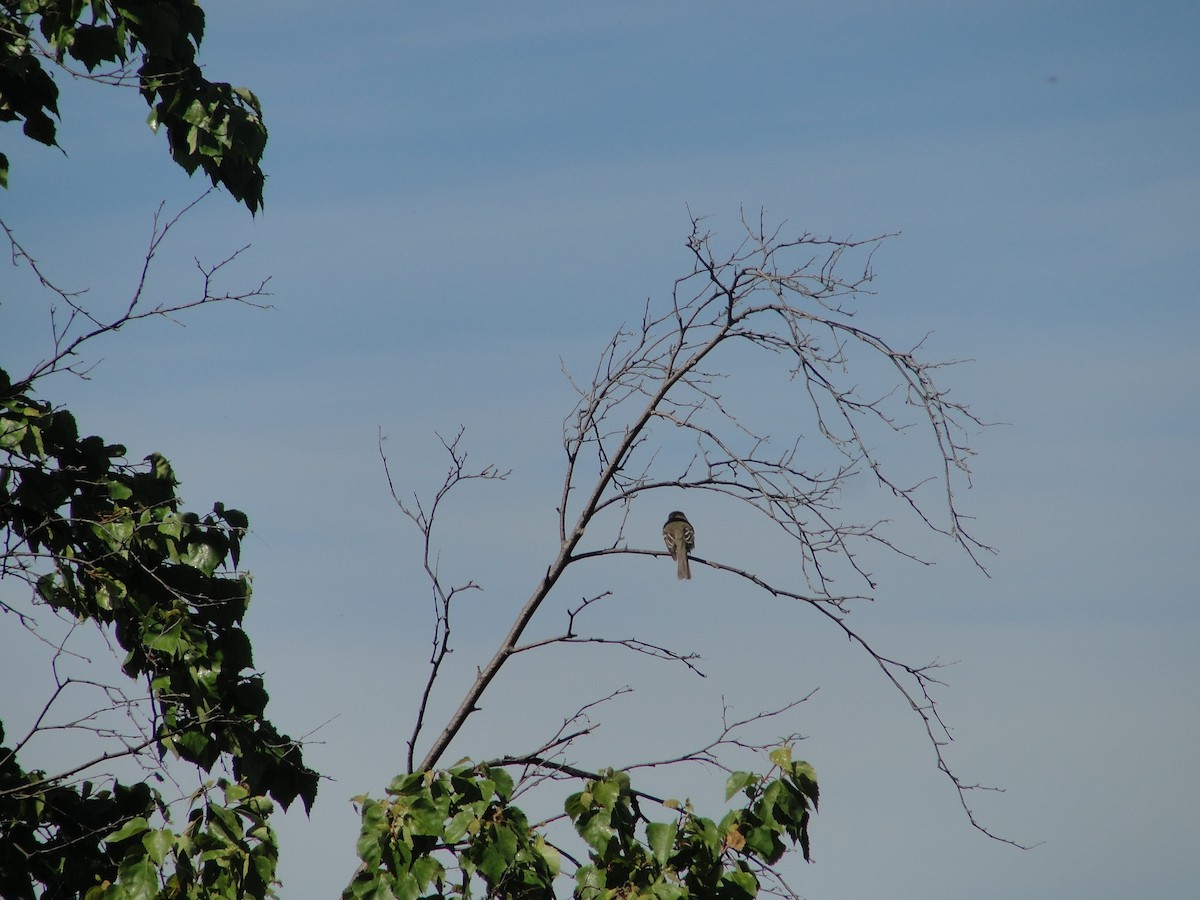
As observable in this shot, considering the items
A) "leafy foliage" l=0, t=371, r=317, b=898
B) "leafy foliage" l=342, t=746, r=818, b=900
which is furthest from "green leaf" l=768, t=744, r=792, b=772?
"leafy foliage" l=0, t=371, r=317, b=898

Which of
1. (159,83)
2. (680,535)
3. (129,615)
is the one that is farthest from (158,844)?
(680,535)

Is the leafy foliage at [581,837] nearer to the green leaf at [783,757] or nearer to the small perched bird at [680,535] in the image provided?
the green leaf at [783,757]

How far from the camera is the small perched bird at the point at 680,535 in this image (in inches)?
320

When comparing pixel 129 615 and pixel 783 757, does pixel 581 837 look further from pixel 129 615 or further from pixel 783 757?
pixel 129 615

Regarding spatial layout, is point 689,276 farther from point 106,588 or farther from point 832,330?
point 106,588

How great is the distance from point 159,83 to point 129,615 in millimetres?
2378

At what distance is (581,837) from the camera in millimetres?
5074

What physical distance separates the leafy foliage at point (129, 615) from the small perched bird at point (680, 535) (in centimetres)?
294

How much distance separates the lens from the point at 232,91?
6.04 meters

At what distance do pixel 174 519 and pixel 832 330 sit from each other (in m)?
2.99

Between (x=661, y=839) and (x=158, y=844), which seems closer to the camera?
(x=158, y=844)

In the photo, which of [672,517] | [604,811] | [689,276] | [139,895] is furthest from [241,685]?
[672,517]

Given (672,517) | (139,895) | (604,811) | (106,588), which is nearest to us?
(139,895)

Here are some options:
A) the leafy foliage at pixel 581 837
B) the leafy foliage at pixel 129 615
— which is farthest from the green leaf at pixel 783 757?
the leafy foliage at pixel 129 615
